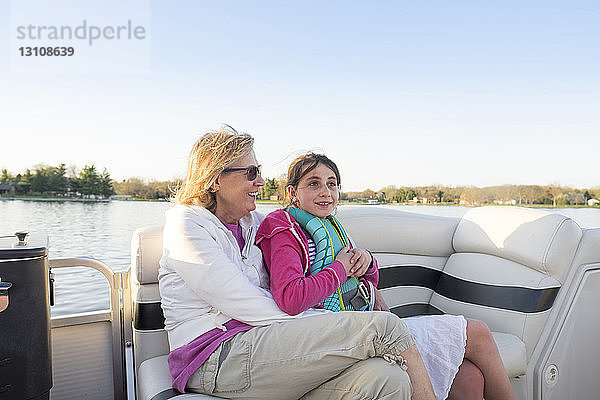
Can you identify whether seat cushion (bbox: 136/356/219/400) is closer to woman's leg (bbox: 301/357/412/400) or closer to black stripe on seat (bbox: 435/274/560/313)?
woman's leg (bbox: 301/357/412/400)

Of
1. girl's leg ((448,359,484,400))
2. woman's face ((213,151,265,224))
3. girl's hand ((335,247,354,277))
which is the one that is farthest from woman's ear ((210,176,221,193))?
girl's leg ((448,359,484,400))

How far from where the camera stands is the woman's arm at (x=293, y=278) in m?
1.81

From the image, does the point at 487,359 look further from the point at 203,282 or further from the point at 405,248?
the point at 203,282

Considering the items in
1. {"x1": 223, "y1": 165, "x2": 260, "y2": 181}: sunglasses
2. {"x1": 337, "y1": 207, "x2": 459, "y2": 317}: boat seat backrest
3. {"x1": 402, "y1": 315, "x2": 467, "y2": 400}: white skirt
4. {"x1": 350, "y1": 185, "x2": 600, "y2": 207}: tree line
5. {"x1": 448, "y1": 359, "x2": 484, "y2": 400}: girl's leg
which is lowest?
{"x1": 448, "y1": 359, "x2": 484, "y2": 400}: girl's leg

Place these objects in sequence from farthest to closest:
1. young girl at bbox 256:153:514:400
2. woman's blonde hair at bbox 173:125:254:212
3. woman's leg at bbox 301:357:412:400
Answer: woman's blonde hair at bbox 173:125:254:212 < young girl at bbox 256:153:514:400 < woman's leg at bbox 301:357:412:400

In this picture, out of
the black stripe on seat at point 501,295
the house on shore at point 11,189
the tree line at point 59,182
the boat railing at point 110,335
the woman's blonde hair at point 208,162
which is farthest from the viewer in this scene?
the tree line at point 59,182

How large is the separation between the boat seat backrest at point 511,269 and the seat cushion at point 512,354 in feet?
0.25

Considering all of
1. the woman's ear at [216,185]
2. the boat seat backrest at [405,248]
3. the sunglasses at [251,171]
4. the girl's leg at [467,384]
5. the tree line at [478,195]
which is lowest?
the girl's leg at [467,384]

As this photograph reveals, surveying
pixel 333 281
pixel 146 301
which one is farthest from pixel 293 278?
pixel 146 301

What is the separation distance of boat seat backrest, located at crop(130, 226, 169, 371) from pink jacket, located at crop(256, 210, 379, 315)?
476 mm

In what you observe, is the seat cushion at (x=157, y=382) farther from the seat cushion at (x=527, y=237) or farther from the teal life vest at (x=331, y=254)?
the seat cushion at (x=527, y=237)

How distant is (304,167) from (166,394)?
1043mm

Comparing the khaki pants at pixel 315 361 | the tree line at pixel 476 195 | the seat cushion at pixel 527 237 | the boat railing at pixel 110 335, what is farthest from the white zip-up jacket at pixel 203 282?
the seat cushion at pixel 527 237

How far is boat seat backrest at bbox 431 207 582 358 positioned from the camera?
2502 millimetres
